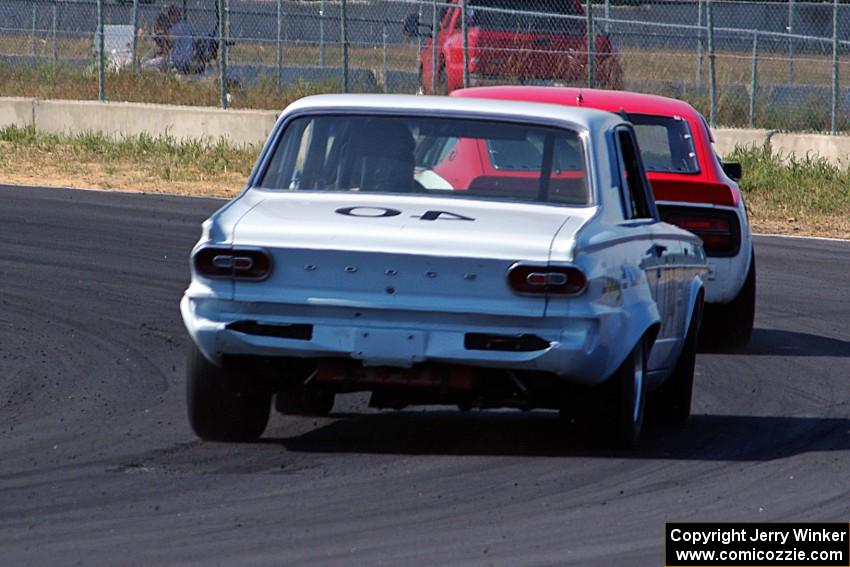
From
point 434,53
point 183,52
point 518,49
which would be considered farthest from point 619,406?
point 183,52

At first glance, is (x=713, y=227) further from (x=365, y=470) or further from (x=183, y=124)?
(x=183, y=124)

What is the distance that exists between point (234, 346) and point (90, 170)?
1439 cm

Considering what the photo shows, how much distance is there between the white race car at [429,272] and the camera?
23.1 ft

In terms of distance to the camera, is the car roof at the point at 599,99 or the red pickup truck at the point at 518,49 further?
the red pickup truck at the point at 518,49

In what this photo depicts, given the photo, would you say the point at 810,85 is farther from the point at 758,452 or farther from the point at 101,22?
the point at 758,452

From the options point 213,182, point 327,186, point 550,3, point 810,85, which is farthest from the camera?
point 550,3

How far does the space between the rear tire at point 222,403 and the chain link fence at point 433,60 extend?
572 inches

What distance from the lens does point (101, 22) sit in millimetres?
23922

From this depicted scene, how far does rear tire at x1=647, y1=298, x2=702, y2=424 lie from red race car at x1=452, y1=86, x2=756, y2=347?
87.2 inches

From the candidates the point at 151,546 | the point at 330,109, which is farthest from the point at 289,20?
the point at 151,546

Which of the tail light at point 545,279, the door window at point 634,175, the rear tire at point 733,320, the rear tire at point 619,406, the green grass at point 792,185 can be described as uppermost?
the door window at point 634,175

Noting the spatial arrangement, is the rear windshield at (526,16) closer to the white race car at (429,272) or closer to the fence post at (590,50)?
the fence post at (590,50)

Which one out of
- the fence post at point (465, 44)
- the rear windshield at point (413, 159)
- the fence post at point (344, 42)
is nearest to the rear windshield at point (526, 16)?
the fence post at point (465, 44)

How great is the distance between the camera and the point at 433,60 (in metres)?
24.3
